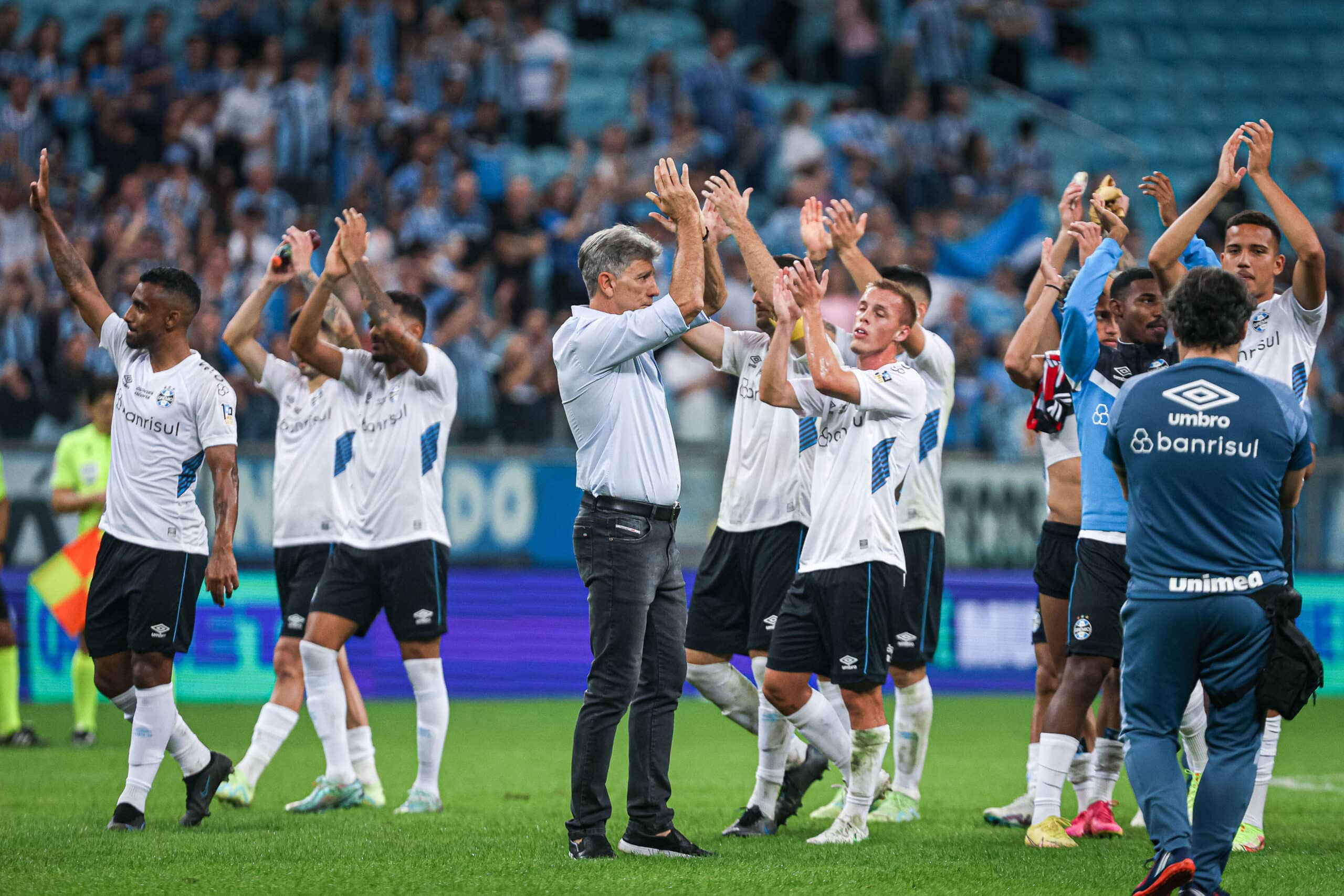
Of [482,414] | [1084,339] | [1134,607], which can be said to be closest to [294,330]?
[1084,339]

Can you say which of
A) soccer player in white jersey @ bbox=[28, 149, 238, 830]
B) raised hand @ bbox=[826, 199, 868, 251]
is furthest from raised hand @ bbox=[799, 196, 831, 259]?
soccer player in white jersey @ bbox=[28, 149, 238, 830]

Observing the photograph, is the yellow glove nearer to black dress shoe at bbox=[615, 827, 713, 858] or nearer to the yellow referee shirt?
black dress shoe at bbox=[615, 827, 713, 858]

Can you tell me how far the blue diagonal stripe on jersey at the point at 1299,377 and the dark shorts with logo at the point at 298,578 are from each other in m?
5.39

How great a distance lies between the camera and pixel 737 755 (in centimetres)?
1123

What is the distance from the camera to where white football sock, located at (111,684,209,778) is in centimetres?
789

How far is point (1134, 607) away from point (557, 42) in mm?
16608

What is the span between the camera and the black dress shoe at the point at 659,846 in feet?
21.8

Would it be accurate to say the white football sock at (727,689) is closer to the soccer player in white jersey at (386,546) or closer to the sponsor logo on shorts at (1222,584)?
the soccer player in white jersey at (386,546)

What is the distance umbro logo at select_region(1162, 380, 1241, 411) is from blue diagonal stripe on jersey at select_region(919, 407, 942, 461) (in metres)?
3.26

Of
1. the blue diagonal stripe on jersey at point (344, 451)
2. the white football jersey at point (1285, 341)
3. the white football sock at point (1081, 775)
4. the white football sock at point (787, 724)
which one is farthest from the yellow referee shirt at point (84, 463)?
the white football jersey at point (1285, 341)

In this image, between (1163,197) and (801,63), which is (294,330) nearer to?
(1163,197)

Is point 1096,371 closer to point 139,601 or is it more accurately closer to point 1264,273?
point 1264,273

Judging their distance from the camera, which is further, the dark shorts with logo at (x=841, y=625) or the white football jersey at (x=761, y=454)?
the white football jersey at (x=761, y=454)

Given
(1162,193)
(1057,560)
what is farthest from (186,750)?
(1162,193)
